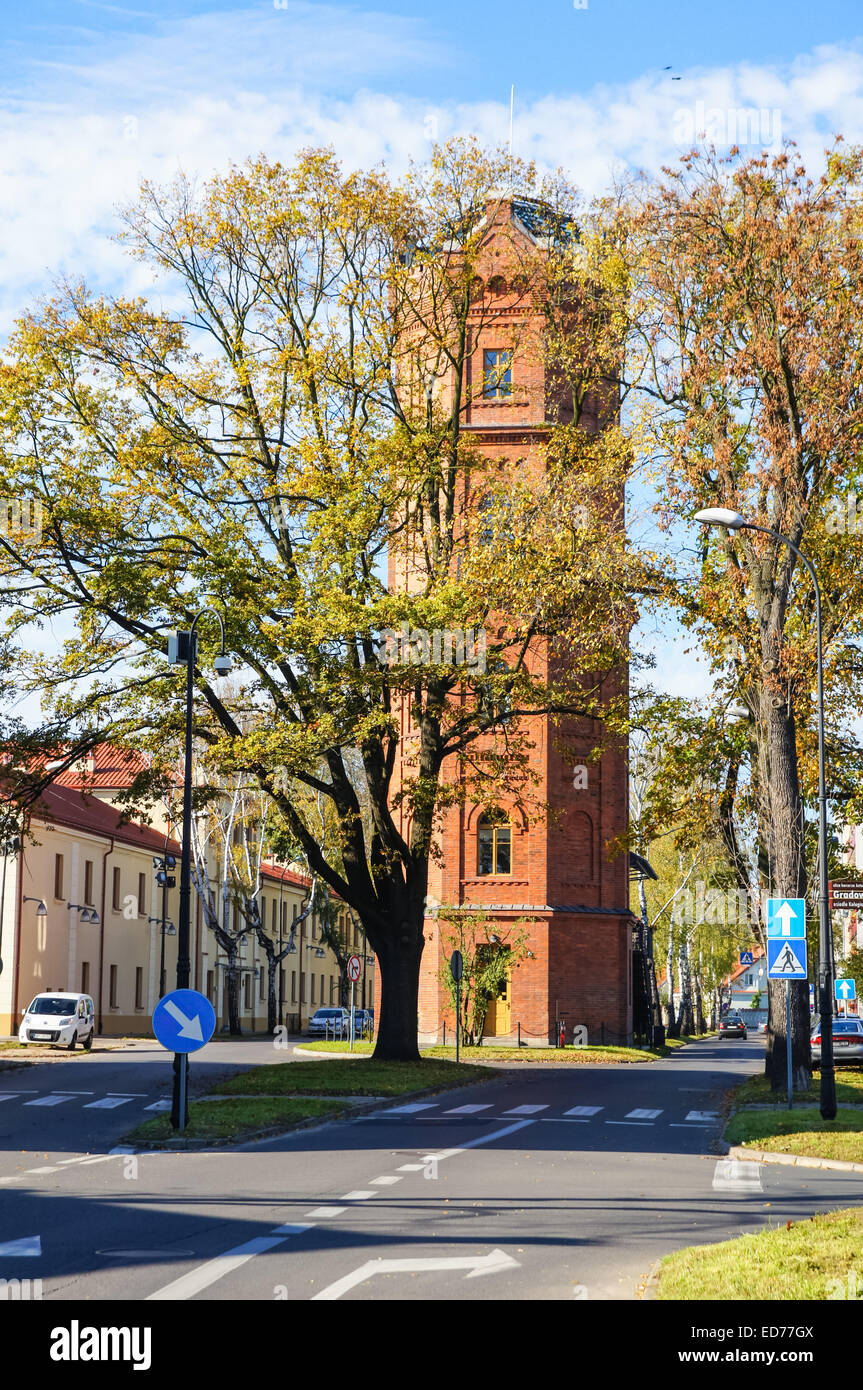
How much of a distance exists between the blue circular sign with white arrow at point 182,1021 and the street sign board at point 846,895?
12364mm

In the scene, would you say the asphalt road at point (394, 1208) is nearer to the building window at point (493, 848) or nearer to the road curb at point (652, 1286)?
the road curb at point (652, 1286)

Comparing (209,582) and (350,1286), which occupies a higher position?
(209,582)

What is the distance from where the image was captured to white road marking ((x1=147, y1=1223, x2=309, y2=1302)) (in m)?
8.09

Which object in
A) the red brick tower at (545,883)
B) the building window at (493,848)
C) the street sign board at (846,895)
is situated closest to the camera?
the street sign board at (846,895)

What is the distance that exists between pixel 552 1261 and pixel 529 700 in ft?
70.8

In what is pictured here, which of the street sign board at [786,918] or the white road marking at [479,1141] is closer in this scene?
the white road marking at [479,1141]

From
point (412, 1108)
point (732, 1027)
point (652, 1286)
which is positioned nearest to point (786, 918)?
point (412, 1108)

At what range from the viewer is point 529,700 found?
101 ft

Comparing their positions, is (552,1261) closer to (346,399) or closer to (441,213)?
(346,399)

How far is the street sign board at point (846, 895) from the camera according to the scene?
24.9m

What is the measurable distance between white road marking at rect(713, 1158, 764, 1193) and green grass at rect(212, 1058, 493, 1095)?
9.51 metres

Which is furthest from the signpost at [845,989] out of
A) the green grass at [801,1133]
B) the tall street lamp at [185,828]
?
the tall street lamp at [185,828]

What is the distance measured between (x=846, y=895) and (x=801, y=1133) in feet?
22.8
